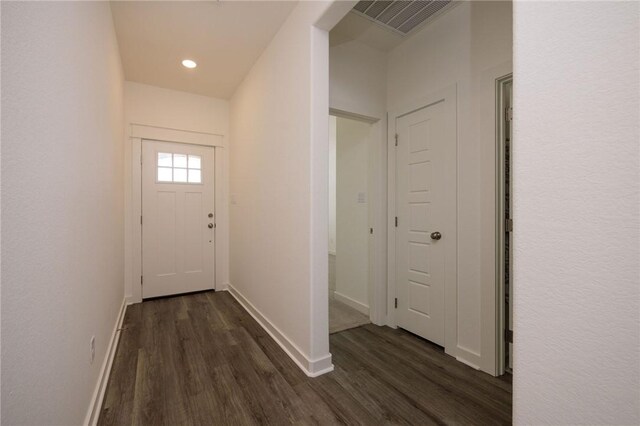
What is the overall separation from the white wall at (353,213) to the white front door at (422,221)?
47 centimetres

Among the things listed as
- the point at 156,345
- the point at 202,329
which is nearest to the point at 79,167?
the point at 156,345

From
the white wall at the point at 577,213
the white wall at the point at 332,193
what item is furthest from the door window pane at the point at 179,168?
the white wall at the point at 577,213

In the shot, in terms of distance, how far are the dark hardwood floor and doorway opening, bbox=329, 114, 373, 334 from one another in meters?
0.49

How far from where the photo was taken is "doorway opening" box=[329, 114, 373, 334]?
10.0ft

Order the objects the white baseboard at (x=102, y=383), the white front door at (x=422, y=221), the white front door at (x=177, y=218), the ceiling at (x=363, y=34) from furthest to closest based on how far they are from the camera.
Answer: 1. the white front door at (x=177, y=218)
2. the ceiling at (x=363, y=34)
3. the white front door at (x=422, y=221)
4. the white baseboard at (x=102, y=383)

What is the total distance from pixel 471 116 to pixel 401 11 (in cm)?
110

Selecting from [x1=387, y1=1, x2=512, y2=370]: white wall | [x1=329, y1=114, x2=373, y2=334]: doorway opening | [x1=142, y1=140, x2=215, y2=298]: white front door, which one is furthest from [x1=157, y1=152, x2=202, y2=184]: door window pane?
[x1=387, y1=1, x2=512, y2=370]: white wall

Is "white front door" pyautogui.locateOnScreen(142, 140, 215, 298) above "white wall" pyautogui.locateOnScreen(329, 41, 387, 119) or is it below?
below

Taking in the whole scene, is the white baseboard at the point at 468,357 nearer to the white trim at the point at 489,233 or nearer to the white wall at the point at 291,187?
the white trim at the point at 489,233

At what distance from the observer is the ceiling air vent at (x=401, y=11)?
2223 mm

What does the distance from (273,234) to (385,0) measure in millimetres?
2200

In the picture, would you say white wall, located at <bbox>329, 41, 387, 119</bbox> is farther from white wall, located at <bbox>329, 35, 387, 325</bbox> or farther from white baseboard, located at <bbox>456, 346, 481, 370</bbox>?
white baseboard, located at <bbox>456, 346, 481, 370</bbox>

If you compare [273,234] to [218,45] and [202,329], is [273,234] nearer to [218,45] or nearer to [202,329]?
[202,329]

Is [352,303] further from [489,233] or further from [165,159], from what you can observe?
[165,159]
